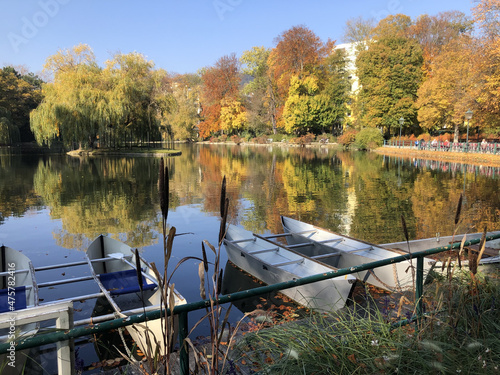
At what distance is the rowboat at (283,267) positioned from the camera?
568 centimetres

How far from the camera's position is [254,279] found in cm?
758

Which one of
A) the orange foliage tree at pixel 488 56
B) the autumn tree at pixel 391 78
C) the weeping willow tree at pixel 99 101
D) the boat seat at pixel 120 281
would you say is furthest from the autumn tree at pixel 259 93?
the boat seat at pixel 120 281

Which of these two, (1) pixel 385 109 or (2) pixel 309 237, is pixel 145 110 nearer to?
(1) pixel 385 109

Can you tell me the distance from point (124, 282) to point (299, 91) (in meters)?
49.7

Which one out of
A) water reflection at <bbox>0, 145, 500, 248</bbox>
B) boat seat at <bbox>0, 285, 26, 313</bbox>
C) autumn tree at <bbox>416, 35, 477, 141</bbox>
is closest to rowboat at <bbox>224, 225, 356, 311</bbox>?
water reflection at <bbox>0, 145, 500, 248</bbox>

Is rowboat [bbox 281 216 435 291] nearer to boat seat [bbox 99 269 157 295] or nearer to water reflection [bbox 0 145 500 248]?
water reflection [bbox 0 145 500 248]

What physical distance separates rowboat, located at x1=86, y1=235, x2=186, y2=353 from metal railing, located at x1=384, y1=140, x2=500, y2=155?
29766mm

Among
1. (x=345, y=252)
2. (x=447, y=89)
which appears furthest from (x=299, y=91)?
(x=345, y=252)

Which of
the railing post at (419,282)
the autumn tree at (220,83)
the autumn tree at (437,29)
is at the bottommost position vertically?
the railing post at (419,282)

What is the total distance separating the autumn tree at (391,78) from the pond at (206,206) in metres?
19.9

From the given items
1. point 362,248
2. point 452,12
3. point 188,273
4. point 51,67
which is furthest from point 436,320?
point 452,12

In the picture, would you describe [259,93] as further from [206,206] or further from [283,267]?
[283,267]

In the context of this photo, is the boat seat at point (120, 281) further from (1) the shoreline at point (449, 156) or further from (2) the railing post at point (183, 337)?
(1) the shoreline at point (449, 156)

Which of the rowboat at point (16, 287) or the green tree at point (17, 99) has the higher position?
the green tree at point (17, 99)
